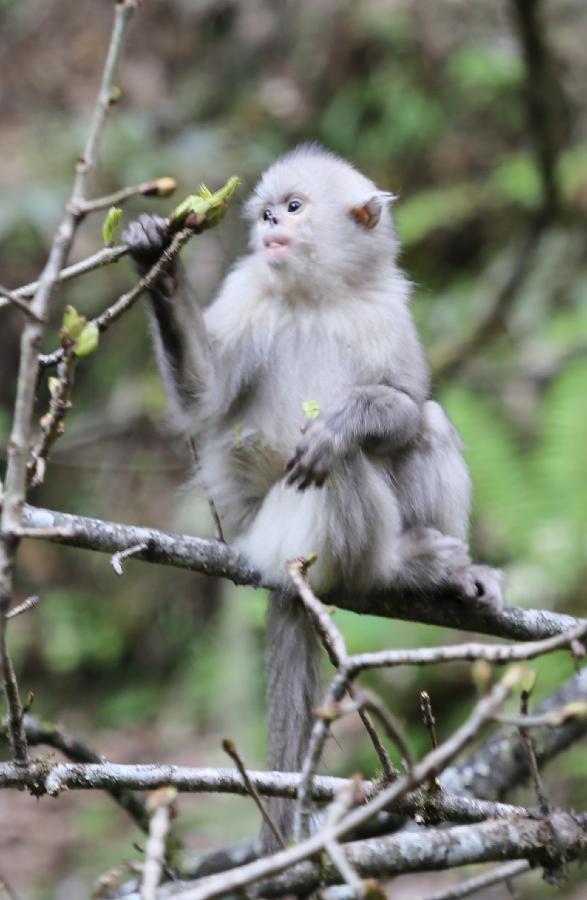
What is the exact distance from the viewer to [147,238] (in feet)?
11.3

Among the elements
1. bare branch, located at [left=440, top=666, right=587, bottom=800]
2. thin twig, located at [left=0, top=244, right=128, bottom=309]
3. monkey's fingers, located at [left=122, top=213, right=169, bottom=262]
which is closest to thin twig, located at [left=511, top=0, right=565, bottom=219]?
monkey's fingers, located at [left=122, top=213, right=169, bottom=262]

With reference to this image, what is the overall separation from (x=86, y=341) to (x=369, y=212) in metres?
2.47

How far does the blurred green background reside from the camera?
22.1 ft

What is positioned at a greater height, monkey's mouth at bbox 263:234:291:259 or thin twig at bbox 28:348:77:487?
monkey's mouth at bbox 263:234:291:259

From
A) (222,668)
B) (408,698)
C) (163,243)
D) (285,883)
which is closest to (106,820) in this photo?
(222,668)

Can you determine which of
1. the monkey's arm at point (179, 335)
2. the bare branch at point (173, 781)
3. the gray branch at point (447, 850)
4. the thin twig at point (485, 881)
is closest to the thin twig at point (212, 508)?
the monkey's arm at point (179, 335)

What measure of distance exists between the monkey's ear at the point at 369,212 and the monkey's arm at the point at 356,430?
0.71 meters

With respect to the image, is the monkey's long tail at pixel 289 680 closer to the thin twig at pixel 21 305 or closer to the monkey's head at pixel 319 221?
the monkey's head at pixel 319 221

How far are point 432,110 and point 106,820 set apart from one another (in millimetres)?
6109

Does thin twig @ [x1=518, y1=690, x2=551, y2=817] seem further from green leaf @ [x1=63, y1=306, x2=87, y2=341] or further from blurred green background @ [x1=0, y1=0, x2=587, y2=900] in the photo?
blurred green background @ [x1=0, y1=0, x2=587, y2=900]

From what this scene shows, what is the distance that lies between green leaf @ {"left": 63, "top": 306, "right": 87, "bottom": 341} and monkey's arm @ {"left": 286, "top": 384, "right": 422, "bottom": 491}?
140cm

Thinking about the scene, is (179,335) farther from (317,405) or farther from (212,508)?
(212,508)

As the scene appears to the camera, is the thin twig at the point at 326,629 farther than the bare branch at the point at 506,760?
No

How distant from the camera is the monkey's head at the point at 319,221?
4055 millimetres
